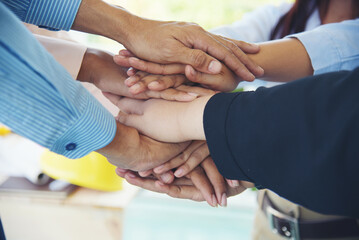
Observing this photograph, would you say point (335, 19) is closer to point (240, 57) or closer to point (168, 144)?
point (240, 57)

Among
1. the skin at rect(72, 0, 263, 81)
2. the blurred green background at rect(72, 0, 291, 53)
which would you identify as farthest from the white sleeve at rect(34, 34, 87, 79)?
the blurred green background at rect(72, 0, 291, 53)

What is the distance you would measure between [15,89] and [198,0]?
6.51 feet

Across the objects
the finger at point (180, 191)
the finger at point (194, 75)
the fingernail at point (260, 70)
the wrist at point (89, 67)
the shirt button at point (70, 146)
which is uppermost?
the fingernail at point (260, 70)

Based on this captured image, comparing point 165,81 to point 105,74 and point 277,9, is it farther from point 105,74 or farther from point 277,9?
point 277,9

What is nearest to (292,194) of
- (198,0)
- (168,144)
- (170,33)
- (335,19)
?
(168,144)

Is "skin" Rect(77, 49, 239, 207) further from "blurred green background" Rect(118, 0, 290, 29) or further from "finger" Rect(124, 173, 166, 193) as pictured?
"blurred green background" Rect(118, 0, 290, 29)

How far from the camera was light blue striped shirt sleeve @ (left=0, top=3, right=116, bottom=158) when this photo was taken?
1.55 feet

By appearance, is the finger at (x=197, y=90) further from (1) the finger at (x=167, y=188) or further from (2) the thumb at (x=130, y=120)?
(1) the finger at (x=167, y=188)

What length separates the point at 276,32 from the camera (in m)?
1.18

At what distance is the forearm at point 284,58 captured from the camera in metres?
0.92

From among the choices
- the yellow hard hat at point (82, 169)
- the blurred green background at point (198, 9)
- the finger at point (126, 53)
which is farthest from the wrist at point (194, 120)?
the blurred green background at point (198, 9)

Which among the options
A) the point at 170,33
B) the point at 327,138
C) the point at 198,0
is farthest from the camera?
the point at 198,0

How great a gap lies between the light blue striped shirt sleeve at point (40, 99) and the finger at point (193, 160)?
0.29m

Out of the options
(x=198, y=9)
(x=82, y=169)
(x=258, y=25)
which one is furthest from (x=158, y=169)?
(x=198, y=9)
